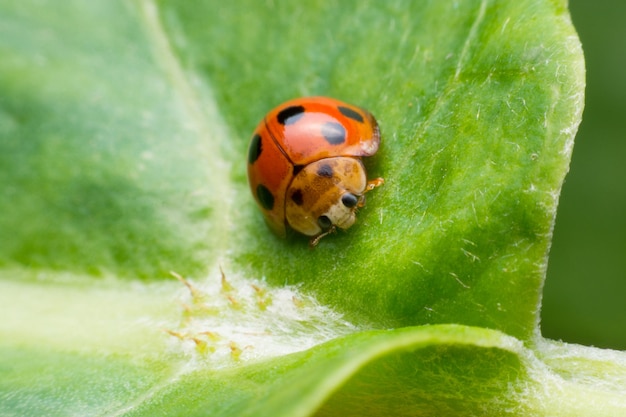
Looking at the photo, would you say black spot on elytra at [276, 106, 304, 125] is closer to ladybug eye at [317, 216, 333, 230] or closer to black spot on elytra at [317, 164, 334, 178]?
black spot on elytra at [317, 164, 334, 178]

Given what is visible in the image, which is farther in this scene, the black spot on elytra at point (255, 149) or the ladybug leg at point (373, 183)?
the black spot on elytra at point (255, 149)

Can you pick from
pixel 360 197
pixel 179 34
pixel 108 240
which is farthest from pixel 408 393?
pixel 179 34

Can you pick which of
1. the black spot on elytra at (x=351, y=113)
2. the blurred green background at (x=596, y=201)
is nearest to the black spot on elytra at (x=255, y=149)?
the black spot on elytra at (x=351, y=113)

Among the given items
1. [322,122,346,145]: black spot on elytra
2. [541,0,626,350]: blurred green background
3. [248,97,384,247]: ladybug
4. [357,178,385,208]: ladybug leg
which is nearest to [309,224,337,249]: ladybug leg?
[248,97,384,247]: ladybug

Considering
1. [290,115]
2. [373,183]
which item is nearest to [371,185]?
[373,183]

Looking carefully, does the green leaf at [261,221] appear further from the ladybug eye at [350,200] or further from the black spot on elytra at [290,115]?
the black spot on elytra at [290,115]

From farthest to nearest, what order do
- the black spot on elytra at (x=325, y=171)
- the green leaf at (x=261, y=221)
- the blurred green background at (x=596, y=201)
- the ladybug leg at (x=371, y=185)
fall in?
1. the blurred green background at (x=596, y=201)
2. the black spot on elytra at (x=325, y=171)
3. the ladybug leg at (x=371, y=185)
4. the green leaf at (x=261, y=221)

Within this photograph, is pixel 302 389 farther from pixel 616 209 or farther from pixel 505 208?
pixel 616 209

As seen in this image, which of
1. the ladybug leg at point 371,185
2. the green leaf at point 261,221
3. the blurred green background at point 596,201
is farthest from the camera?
the blurred green background at point 596,201

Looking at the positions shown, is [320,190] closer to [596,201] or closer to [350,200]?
[350,200]
